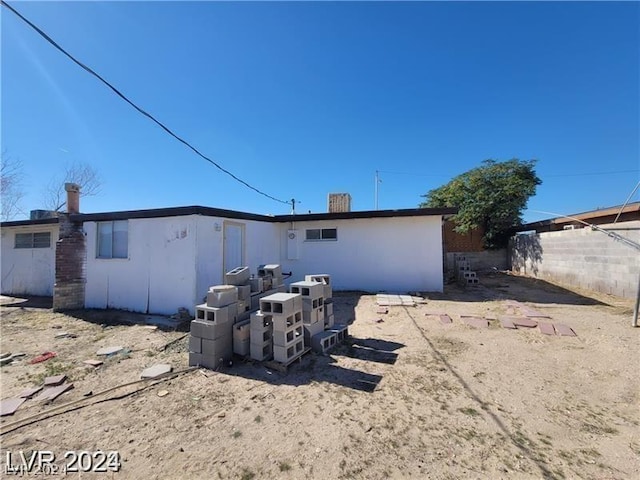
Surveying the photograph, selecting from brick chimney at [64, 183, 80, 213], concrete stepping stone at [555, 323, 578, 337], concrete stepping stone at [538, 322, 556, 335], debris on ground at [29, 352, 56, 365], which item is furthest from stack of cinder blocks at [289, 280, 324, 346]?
brick chimney at [64, 183, 80, 213]

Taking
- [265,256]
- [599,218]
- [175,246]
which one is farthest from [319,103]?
[599,218]

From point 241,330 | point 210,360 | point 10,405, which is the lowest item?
point 10,405

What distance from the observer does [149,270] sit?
21.1 feet

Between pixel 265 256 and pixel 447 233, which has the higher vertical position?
pixel 447 233

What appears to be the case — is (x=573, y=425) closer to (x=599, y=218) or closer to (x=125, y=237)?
(x=125, y=237)

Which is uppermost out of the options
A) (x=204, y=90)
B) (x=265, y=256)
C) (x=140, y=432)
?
(x=204, y=90)

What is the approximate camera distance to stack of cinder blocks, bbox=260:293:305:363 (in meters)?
3.54

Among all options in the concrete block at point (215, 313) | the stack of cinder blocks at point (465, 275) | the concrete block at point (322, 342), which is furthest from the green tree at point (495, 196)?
the concrete block at point (215, 313)

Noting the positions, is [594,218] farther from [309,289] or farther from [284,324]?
[284,324]

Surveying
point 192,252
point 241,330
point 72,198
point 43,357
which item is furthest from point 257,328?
point 72,198

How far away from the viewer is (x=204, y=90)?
6.82 meters

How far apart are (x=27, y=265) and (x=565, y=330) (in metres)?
15.1

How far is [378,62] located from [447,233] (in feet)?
34.5

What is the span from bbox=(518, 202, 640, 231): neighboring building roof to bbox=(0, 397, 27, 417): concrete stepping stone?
965 centimetres
